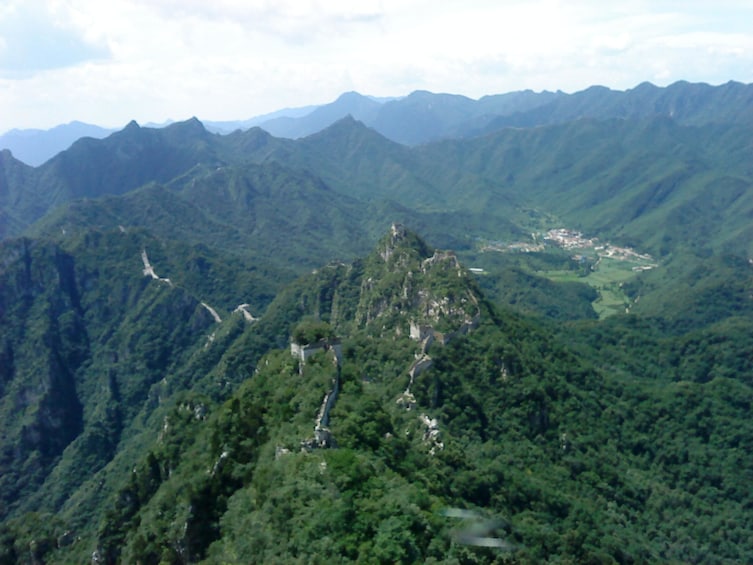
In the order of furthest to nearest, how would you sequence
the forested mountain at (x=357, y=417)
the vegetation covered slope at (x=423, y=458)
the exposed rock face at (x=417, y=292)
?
the exposed rock face at (x=417, y=292)
the forested mountain at (x=357, y=417)
the vegetation covered slope at (x=423, y=458)

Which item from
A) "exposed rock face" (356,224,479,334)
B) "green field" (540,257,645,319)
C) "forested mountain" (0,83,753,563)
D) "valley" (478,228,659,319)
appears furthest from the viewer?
"valley" (478,228,659,319)

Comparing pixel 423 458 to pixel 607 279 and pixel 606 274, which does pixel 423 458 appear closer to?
pixel 607 279

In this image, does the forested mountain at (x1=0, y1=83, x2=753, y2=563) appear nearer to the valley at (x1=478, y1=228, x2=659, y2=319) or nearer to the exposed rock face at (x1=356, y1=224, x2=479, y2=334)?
the exposed rock face at (x1=356, y1=224, x2=479, y2=334)

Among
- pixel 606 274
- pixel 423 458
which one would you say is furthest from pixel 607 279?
pixel 423 458

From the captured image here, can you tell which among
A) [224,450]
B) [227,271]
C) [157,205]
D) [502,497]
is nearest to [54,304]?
[227,271]

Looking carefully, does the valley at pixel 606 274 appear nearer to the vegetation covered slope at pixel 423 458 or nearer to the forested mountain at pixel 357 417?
the forested mountain at pixel 357 417

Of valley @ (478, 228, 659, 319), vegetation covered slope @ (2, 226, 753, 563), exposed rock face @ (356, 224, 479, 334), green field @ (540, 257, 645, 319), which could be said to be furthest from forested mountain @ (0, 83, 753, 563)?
valley @ (478, 228, 659, 319)

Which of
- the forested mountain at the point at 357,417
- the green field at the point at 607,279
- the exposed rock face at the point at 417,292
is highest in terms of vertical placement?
the exposed rock face at the point at 417,292

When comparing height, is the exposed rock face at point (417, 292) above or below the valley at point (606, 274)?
above

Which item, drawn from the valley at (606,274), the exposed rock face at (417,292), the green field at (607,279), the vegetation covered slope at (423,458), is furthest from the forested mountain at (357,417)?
the valley at (606,274)

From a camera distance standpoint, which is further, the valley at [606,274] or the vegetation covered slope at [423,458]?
the valley at [606,274]

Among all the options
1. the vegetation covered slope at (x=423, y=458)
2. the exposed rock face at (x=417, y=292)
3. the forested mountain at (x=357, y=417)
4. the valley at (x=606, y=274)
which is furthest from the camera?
the valley at (x=606, y=274)
